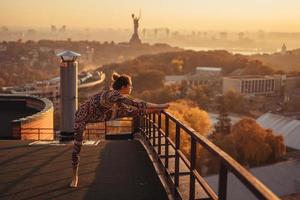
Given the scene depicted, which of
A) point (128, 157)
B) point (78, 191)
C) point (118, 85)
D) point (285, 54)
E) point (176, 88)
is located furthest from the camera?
point (285, 54)

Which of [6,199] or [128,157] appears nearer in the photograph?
[6,199]

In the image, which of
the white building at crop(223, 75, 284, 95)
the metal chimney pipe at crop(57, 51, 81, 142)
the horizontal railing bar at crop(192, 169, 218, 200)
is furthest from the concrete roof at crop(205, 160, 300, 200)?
the white building at crop(223, 75, 284, 95)

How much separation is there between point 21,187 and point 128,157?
242cm

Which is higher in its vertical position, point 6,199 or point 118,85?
point 118,85

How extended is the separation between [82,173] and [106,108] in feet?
5.52

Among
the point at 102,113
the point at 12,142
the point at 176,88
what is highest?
the point at 102,113

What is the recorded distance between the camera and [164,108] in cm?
565

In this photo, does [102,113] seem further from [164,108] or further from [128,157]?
[128,157]

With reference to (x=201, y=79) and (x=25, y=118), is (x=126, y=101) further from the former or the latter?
(x=201, y=79)

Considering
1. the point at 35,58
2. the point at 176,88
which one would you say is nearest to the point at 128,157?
the point at 176,88

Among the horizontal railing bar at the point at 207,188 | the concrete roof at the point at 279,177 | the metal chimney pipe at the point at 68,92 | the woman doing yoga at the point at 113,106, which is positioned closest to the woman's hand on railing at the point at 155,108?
the woman doing yoga at the point at 113,106

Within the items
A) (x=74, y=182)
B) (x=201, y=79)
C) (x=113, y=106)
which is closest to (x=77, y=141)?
(x=74, y=182)

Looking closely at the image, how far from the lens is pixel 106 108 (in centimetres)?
534

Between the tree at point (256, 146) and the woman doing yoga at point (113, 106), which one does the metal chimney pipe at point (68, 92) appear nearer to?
the woman doing yoga at point (113, 106)
